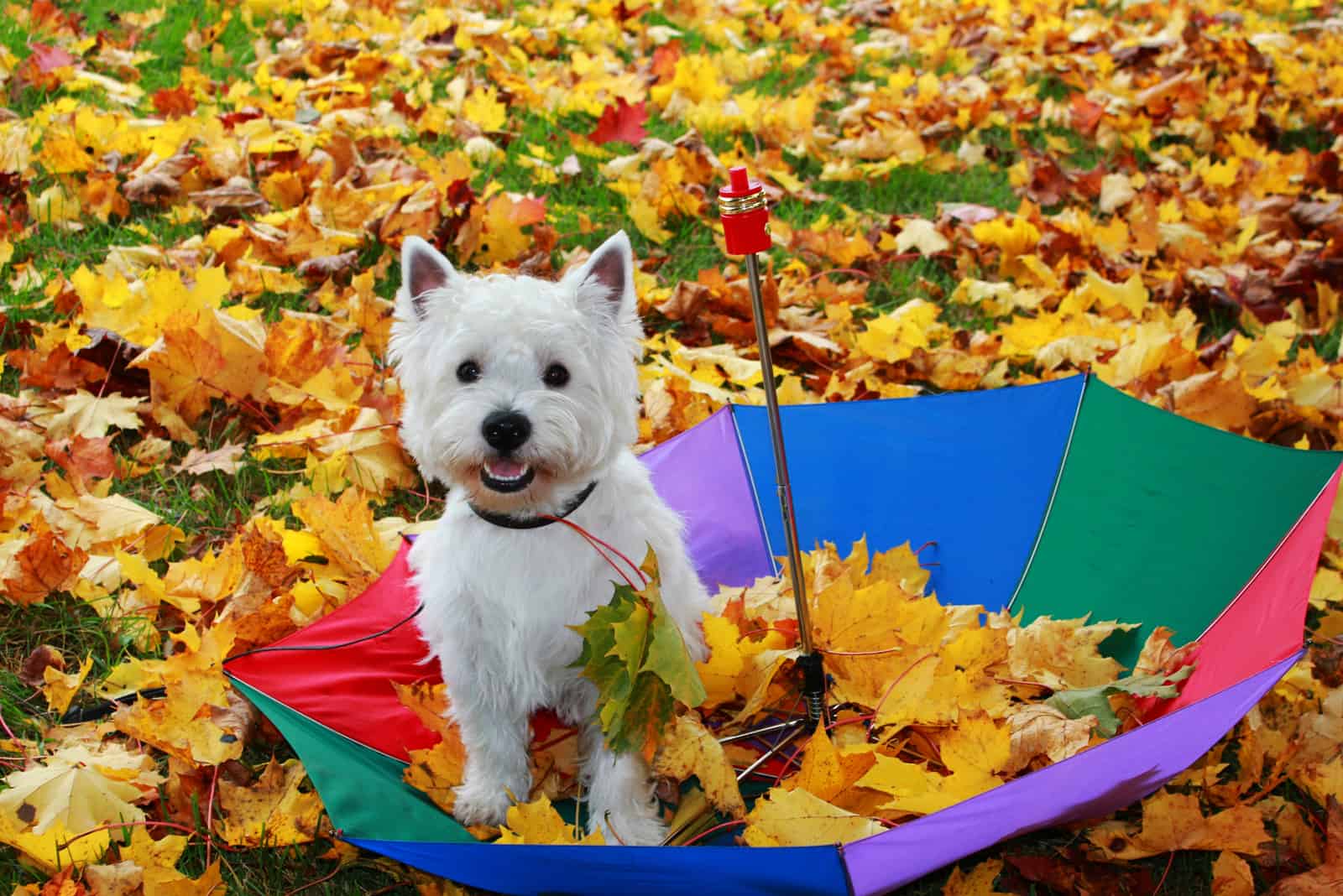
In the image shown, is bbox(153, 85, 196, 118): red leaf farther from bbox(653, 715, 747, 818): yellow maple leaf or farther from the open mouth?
bbox(653, 715, 747, 818): yellow maple leaf

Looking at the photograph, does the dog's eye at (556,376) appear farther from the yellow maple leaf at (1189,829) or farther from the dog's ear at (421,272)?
the yellow maple leaf at (1189,829)

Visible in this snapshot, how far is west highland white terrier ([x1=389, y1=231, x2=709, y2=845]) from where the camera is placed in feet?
7.92

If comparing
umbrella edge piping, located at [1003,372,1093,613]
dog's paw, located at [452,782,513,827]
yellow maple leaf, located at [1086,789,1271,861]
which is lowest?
dog's paw, located at [452,782,513,827]

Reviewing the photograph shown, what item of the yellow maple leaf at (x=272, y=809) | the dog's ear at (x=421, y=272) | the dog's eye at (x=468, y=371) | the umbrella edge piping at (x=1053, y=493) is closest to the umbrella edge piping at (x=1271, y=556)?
the umbrella edge piping at (x=1053, y=493)

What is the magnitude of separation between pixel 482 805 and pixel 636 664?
0.66 metres

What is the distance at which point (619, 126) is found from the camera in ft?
20.8

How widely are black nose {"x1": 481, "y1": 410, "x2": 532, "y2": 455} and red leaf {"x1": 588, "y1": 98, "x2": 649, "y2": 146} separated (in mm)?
4292

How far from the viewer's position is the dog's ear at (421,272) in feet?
8.35

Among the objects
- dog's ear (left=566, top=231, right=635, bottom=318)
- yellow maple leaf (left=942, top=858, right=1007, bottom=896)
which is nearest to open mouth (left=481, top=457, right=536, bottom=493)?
dog's ear (left=566, top=231, right=635, bottom=318)

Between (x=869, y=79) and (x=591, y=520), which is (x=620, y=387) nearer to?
(x=591, y=520)

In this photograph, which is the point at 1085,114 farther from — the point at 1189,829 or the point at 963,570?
the point at 1189,829

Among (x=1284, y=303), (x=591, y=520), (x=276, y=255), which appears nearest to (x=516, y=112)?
(x=276, y=255)

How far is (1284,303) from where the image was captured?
4.98 metres

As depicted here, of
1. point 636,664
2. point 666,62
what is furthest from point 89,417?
point 666,62
